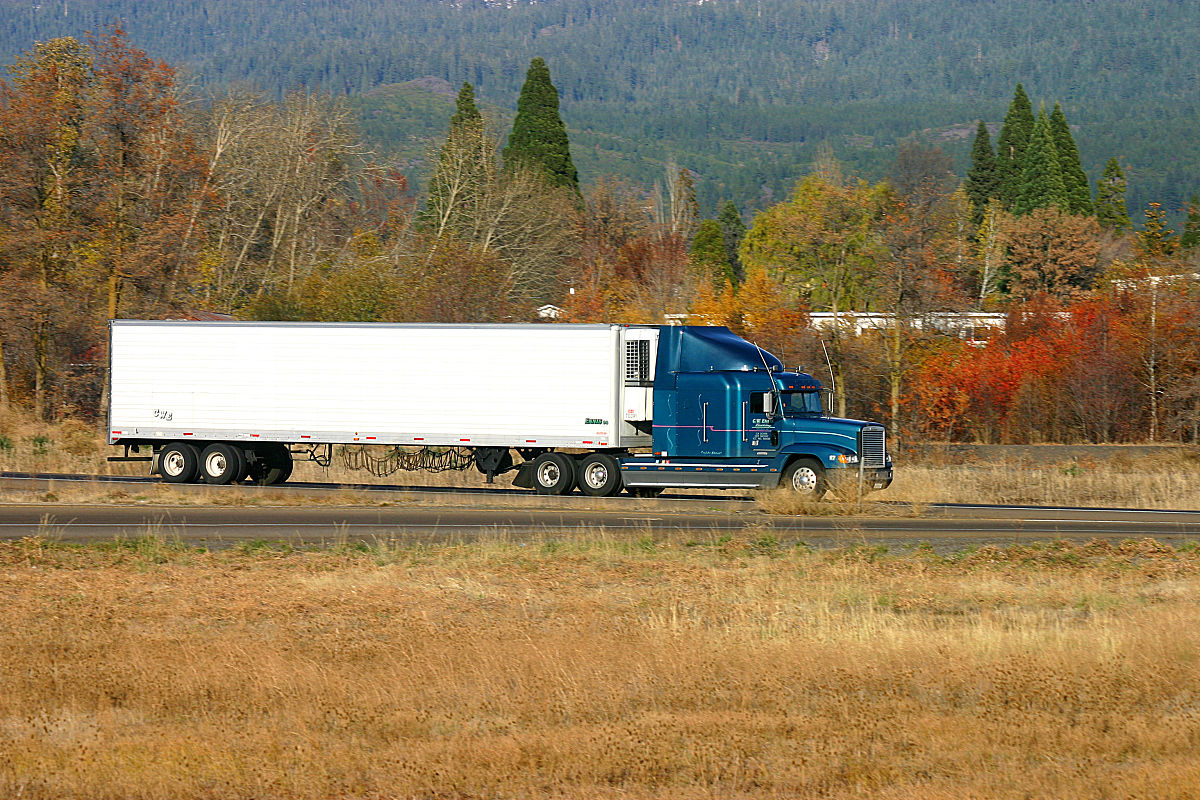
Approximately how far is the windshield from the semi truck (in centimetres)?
3

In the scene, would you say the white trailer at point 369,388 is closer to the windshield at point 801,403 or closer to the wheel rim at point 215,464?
the wheel rim at point 215,464

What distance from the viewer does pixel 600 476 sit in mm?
29328

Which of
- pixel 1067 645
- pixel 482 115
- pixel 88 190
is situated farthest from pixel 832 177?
pixel 1067 645

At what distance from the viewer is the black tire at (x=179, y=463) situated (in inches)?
1212

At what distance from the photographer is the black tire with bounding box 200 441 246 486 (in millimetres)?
30531

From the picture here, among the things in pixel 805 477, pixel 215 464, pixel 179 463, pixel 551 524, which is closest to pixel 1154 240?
pixel 805 477

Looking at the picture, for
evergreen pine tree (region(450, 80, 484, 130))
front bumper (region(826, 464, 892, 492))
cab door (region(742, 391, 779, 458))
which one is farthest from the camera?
evergreen pine tree (region(450, 80, 484, 130))

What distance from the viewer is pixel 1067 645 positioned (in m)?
11.1

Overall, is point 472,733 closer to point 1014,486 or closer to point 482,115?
point 1014,486

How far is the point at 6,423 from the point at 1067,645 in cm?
3897

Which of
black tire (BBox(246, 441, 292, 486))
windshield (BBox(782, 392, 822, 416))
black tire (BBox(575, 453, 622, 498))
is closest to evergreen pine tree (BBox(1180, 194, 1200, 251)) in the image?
windshield (BBox(782, 392, 822, 416))

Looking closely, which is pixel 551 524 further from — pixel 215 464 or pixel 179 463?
pixel 179 463

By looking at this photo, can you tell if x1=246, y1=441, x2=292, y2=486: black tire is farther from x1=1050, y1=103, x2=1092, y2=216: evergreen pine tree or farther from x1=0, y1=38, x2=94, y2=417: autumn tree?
x1=1050, y1=103, x2=1092, y2=216: evergreen pine tree

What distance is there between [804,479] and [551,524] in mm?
7537
